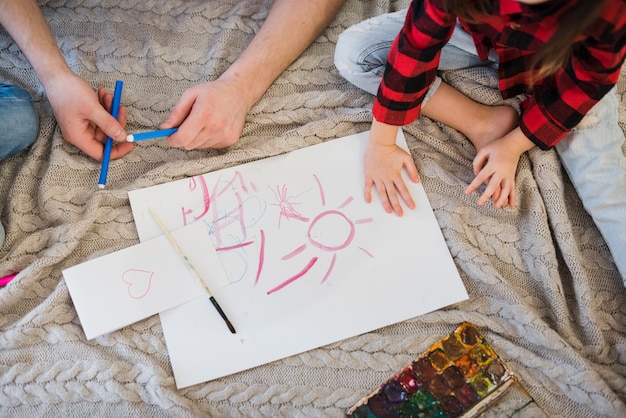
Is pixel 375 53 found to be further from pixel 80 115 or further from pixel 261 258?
pixel 80 115

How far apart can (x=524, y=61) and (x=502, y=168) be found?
17 cm

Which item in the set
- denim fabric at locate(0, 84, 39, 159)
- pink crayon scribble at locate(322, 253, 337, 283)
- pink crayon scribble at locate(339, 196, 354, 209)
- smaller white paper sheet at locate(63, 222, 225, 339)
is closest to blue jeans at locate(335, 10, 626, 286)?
pink crayon scribble at locate(339, 196, 354, 209)

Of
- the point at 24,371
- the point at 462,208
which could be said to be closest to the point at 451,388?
the point at 462,208

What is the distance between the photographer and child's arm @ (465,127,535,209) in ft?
3.06

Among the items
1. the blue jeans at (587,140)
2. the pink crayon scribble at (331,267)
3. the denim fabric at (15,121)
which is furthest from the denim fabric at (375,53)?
the denim fabric at (15,121)

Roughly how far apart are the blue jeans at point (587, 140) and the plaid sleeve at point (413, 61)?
100 mm

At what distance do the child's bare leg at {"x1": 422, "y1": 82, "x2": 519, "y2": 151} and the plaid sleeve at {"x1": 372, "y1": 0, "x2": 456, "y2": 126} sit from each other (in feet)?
0.30

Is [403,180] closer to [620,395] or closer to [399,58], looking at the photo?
[399,58]

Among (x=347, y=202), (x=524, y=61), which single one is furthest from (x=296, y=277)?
(x=524, y=61)

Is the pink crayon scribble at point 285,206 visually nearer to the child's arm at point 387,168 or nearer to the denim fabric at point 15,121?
the child's arm at point 387,168

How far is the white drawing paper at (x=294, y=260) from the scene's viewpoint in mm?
889

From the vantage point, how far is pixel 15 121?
96 cm

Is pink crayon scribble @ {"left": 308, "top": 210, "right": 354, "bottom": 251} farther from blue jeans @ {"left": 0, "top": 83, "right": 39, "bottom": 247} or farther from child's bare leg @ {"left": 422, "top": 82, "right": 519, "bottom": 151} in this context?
blue jeans @ {"left": 0, "top": 83, "right": 39, "bottom": 247}

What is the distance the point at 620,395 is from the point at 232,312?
62 centimetres
